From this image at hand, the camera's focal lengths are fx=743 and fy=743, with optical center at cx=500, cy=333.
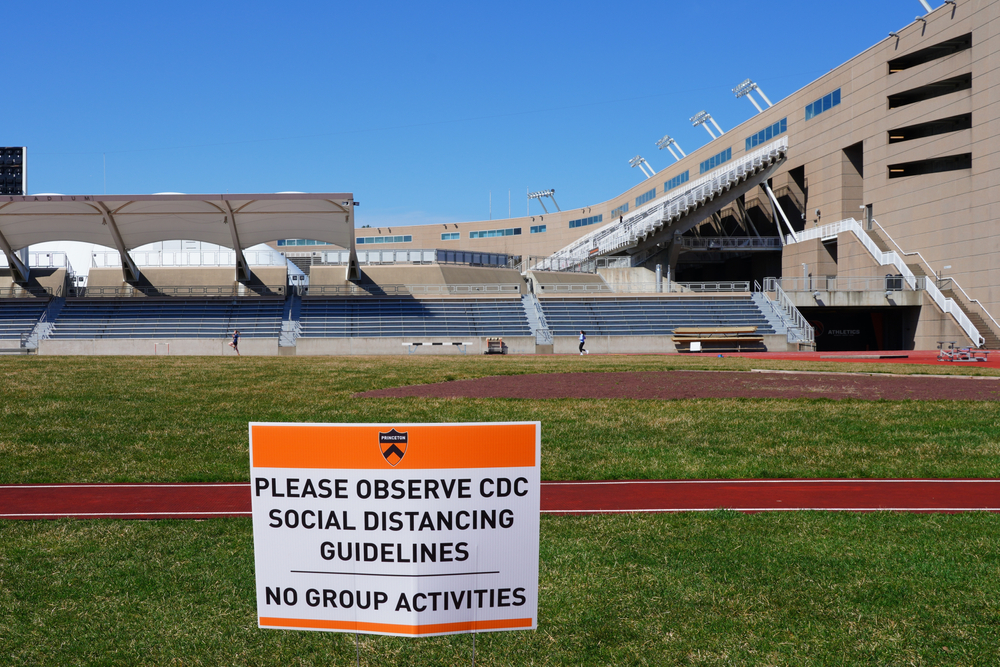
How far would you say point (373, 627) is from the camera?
10.5ft

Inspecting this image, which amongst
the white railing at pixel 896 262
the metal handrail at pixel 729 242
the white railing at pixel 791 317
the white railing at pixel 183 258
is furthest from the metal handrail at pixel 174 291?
the white railing at pixel 896 262

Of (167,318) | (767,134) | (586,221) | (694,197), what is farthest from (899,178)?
(586,221)

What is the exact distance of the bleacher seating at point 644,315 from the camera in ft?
158

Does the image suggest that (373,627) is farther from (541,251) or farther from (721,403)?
(541,251)

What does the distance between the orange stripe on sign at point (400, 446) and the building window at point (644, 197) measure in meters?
84.4

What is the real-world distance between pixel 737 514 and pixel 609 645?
3.59m

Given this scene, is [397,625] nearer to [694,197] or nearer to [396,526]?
[396,526]

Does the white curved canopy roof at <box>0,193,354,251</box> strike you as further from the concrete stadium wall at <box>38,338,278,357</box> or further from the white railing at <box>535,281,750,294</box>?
the white railing at <box>535,281,750,294</box>

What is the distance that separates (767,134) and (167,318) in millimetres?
49681

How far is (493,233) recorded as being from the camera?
105938mm

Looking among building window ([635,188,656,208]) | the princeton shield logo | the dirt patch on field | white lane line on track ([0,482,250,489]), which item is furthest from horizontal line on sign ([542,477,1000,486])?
building window ([635,188,656,208])

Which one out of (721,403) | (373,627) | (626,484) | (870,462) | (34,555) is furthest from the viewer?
(721,403)

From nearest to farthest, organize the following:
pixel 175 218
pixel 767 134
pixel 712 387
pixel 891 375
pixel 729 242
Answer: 1. pixel 712 387
2. pixel 891 375
3. pixel 175 218
4. pixel 729 242
5. pixel 767 134

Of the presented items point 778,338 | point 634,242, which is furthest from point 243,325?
point 778,338
